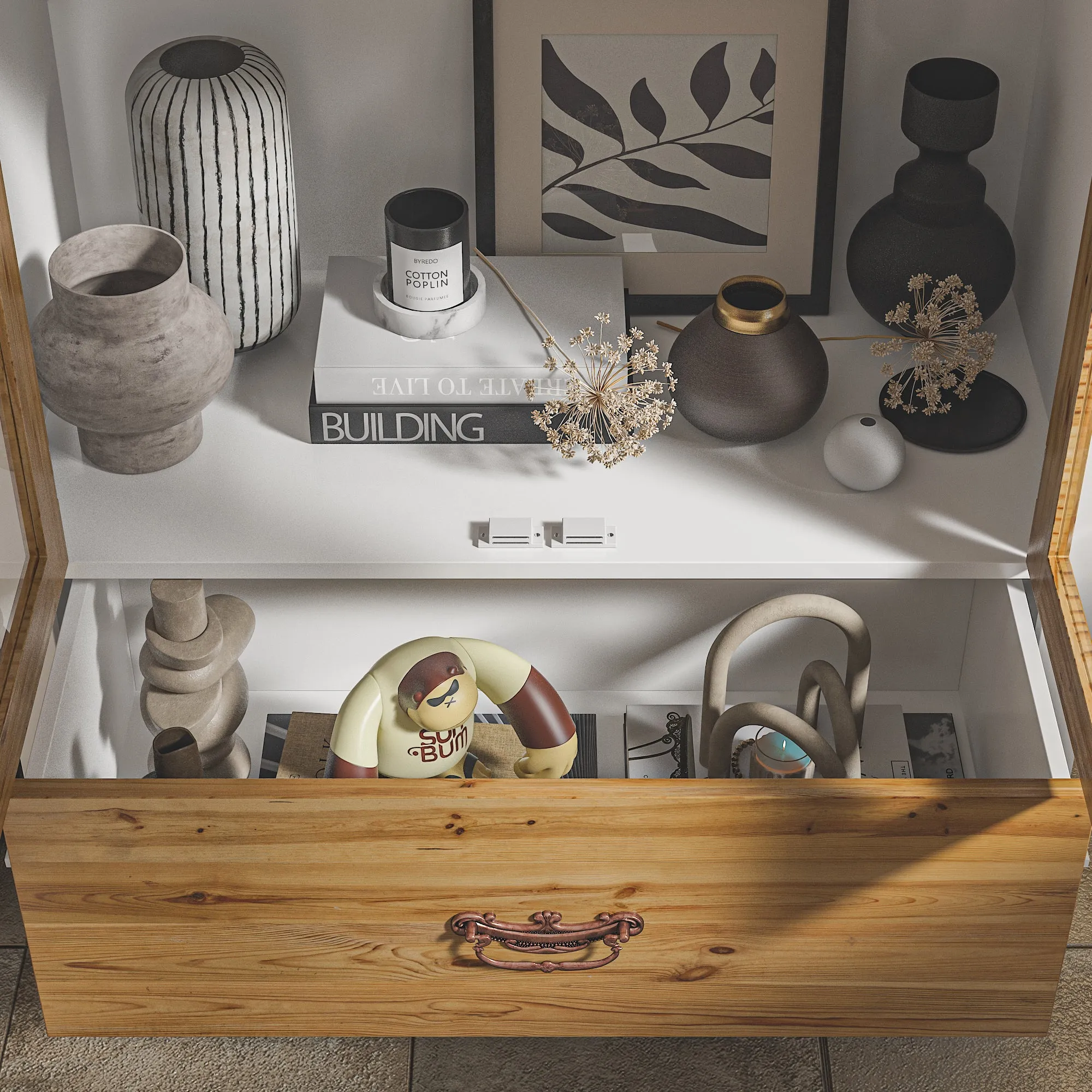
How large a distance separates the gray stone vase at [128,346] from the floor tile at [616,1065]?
23.1 inches

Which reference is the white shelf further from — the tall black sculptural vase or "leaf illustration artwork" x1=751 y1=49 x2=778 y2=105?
"leaf illustration artwork" x1=751 y1=49 x2=778 y2=105

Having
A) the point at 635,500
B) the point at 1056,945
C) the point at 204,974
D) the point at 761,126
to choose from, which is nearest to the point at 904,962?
the point at 1056,945

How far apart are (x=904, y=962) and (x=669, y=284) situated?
0.63 m

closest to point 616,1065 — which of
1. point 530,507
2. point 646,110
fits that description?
point 530,507

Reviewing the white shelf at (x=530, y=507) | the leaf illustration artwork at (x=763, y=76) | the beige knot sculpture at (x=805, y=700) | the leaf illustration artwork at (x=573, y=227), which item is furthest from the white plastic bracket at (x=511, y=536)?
the leaf illustration artwork at (x=763, y=76)

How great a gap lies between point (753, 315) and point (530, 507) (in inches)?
9.4

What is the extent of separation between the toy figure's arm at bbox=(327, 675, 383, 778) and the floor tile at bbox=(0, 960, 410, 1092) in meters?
0.32

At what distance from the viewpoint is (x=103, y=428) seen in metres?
1.08

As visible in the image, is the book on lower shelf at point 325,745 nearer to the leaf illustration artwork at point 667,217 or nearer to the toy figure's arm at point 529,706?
the toy figure's arm at point 529,706

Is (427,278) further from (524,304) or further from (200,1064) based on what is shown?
(200,1064)

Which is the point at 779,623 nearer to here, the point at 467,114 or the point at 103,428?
the point at 467,114

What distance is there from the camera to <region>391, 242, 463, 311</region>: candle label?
1.12 m

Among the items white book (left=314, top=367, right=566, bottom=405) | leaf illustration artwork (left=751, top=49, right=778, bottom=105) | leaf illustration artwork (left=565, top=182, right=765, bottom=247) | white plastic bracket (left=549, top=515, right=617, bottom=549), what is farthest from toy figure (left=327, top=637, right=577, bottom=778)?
leaf illustration artwork (left=751, top=49, right=778, bottom=105)

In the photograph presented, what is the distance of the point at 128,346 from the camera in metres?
1.04
